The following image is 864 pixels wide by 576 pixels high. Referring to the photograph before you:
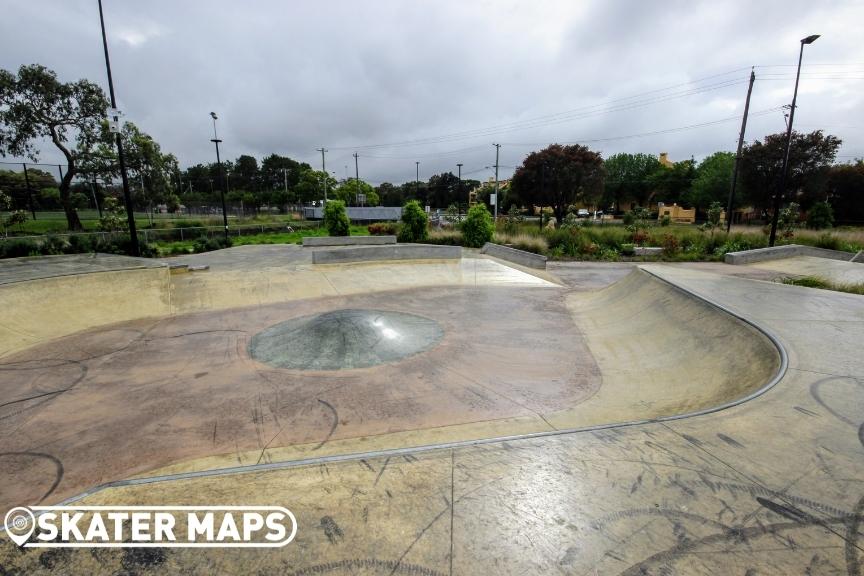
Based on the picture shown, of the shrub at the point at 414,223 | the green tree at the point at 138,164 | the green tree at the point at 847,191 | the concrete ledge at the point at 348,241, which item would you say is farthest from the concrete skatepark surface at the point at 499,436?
the green tree at the point at 847,191

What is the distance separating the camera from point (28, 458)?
169 inches

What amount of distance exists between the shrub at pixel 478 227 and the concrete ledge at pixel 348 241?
15.0 ft

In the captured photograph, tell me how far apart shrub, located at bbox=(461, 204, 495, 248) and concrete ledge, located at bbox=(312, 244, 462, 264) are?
5004mm

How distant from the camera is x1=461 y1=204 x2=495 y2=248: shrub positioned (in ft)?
75.6

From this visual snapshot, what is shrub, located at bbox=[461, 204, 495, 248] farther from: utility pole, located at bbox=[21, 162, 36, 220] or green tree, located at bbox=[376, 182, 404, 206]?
green tree, located at bbox=[376, 182, 404, 206]

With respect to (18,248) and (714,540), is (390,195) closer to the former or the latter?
(18,248)

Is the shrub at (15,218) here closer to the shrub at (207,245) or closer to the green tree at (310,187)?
the shrub at (207,245)

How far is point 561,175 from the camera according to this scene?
154 feet

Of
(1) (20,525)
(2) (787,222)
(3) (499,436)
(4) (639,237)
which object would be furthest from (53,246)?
(2) (787,222)

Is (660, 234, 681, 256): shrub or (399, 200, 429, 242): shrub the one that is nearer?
(660, 234, 681, 256): shrub

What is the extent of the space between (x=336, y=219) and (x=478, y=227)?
345 inches

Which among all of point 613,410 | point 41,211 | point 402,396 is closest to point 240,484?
point 402,396

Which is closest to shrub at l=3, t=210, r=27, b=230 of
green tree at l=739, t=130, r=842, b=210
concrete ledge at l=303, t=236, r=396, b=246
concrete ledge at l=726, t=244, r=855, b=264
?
concrete ledge at l=303, t=236, r=396, b=246

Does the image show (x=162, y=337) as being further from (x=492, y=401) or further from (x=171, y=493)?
(x=492, y=401)
